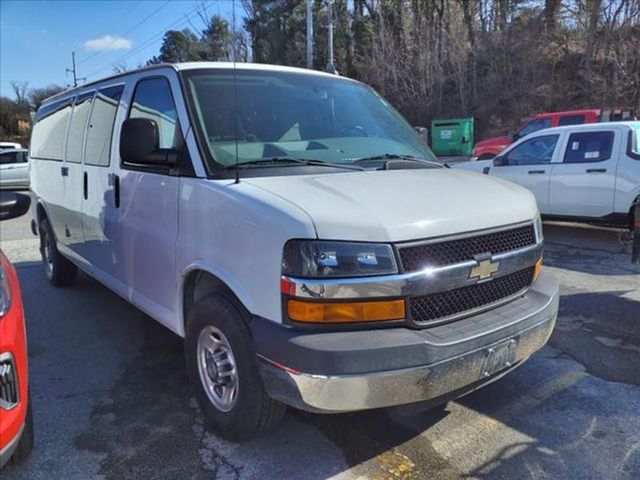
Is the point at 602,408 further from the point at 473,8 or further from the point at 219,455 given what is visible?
the point at 473,8

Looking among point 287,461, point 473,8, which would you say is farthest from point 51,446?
point 473,8

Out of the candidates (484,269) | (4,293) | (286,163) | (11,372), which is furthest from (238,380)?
(484,269)

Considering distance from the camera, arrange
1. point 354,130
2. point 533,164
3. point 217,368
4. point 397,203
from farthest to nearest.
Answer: point 533,164 → point 354,130 → point 217,368 → point 397,203

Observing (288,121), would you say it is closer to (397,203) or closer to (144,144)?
(144,144)

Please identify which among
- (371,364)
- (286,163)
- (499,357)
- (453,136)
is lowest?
(499,357)

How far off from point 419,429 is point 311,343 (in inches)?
46.4

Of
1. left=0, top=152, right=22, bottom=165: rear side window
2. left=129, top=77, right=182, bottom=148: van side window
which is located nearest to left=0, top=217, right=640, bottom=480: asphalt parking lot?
left=129, top=77, right=182, bottom=148: van side window

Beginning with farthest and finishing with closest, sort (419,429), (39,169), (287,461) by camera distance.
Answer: (39,169) < (419,429) < (287,461)

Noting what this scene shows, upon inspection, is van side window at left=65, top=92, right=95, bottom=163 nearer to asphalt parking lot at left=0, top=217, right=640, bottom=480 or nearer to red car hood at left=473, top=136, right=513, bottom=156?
asphalt parking lot at left=0, top=217, right=640, bottom=480

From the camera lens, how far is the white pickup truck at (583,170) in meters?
7.82

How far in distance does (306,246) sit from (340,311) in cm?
32

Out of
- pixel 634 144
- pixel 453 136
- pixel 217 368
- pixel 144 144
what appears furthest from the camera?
pixel 453 136

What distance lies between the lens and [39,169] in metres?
6.29

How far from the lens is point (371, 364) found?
93.2 inches
